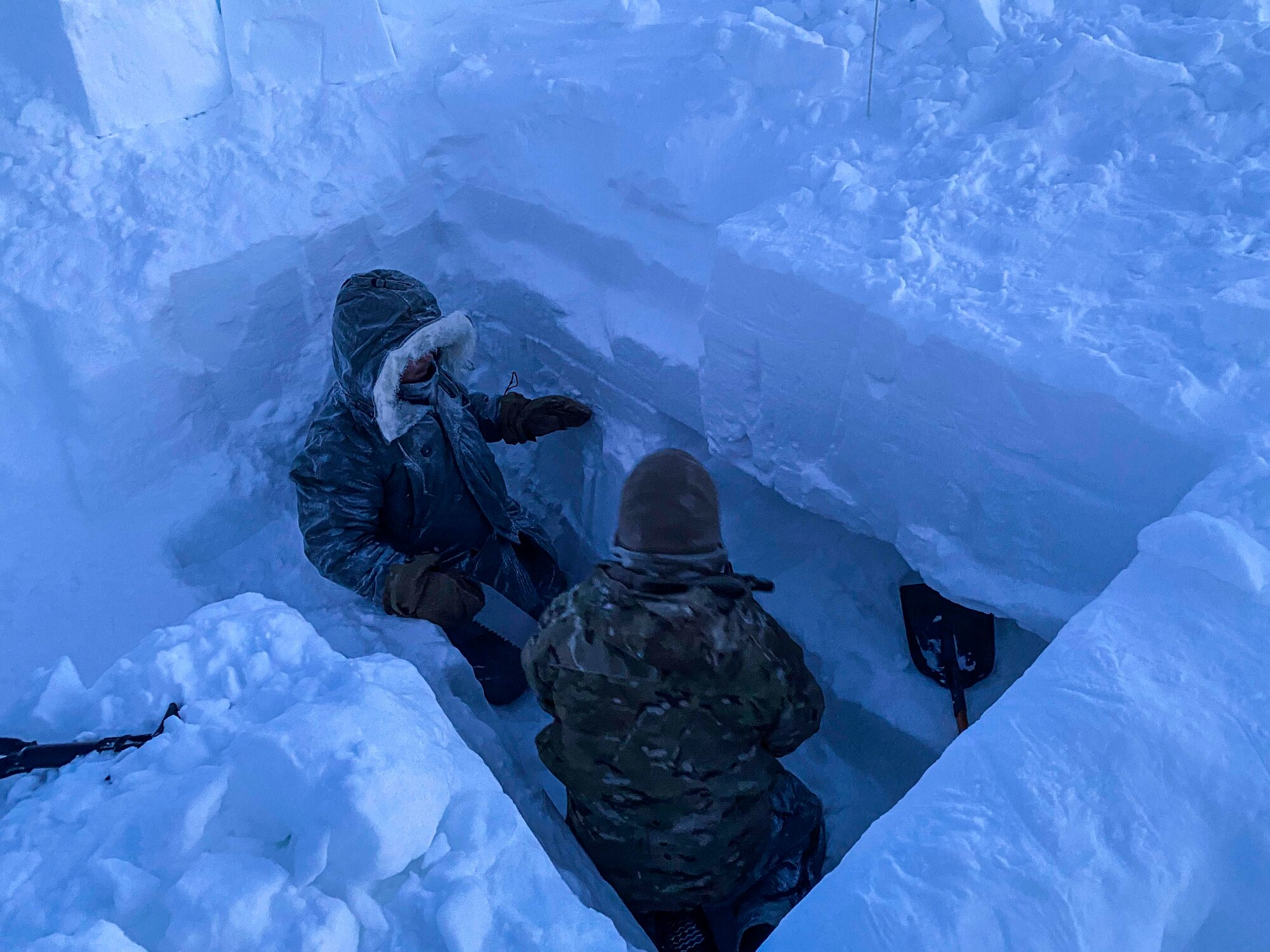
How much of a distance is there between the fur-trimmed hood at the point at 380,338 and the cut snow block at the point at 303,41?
1220 millimetres

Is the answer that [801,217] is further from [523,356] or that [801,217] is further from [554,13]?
A: [554,13]

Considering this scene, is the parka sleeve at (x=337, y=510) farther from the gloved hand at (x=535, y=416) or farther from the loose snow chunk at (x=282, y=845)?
the loose snow chunk at (x=282, y=845)

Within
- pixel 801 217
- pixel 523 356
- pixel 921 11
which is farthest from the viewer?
pixel 523 356

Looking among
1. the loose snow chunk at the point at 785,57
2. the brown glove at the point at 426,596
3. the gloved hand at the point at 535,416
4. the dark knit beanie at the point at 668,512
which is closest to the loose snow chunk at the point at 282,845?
the dark knit beanie at the point at 668,512

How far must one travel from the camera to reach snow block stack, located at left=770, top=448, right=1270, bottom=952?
106cm

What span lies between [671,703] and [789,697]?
0.86 feet

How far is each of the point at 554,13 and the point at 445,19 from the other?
0.51m

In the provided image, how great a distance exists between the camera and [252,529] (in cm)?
302

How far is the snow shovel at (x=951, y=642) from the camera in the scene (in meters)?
2.31

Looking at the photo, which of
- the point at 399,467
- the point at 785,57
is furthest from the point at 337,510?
the point at 785,57

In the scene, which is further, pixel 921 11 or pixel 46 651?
pixel 921 11

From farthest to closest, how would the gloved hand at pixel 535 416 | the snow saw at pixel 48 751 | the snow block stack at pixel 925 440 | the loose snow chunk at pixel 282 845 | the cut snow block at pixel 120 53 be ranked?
1. the gloved hand at pixel 535 416
2. the cut snow block at pixel 120 53
3. the snow block stack at pixel 925 440
4. the snow saw at pixel 48 751
5. the loose snow chunk at pixel 282 845

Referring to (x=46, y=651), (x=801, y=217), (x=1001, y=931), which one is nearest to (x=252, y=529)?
(x=46, y=651)

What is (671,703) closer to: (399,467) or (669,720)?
(669,720)
